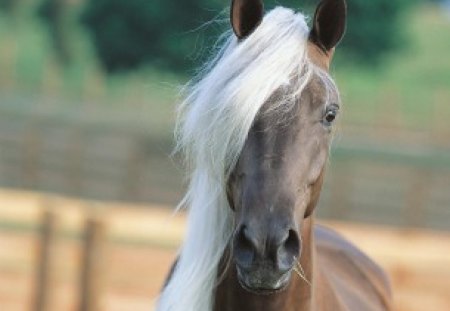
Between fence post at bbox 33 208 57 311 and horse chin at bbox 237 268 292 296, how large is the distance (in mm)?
4686

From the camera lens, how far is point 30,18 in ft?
61.5

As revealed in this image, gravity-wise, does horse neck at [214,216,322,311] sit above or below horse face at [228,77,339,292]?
below

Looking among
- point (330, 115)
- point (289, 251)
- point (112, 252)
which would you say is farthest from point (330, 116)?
point (112, 252)

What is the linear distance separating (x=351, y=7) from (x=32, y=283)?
6958 millimetres

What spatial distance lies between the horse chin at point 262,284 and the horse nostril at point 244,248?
5 centimetres

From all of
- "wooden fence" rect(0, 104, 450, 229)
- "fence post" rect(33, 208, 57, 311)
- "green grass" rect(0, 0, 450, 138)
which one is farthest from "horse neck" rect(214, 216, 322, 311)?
"green grass" rect(0, 0, 450, 138)

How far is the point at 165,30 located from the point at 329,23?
1108cm

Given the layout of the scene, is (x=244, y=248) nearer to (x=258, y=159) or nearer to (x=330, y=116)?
(x=258, y=159)

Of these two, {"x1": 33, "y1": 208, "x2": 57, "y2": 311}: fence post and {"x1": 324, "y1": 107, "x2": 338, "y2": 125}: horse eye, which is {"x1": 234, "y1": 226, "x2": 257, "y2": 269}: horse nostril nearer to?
{"x1": 324, "y1": 107, "x2": 338, "y2": 125}: horse eye

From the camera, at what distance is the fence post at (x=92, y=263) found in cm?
708

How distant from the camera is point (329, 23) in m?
3.24

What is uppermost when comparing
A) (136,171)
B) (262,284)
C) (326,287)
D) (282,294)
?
(262,284)

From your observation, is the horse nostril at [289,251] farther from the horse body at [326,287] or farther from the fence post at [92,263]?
the fence post at [92,263]

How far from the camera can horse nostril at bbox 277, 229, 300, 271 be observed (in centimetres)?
280
